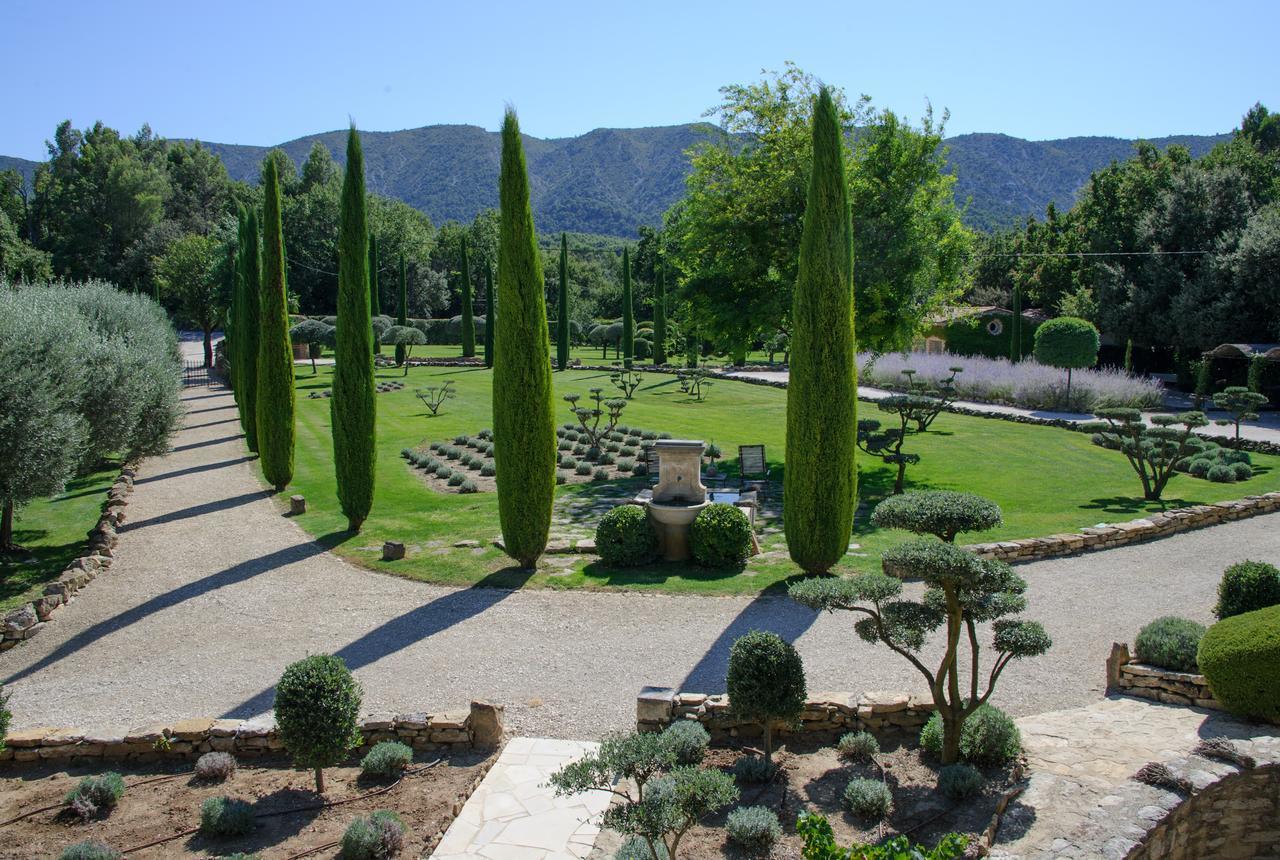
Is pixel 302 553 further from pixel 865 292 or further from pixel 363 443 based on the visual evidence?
pixel 865 292

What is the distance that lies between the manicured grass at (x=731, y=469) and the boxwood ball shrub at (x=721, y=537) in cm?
25

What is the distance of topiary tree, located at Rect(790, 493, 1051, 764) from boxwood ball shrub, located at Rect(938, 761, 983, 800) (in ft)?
1.21

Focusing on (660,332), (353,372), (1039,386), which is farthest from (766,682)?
(660,332)

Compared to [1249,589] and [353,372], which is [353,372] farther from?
[1249,589]

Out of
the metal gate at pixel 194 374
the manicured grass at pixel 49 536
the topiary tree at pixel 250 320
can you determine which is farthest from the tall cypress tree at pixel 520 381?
the metal gate at pixel 194 374

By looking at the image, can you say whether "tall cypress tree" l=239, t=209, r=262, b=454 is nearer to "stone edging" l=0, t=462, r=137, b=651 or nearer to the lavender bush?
"stone edging" l=0, t=462, r=137, b=651

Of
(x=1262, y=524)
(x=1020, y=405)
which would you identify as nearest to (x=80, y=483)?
(x=1262, y=524)

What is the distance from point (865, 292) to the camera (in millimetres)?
19828

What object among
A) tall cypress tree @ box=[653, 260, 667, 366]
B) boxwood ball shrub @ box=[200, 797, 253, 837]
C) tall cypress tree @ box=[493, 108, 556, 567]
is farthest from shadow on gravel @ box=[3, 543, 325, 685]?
tall cypress tree @ box=[653, 260, 667, 366]

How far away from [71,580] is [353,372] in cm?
567

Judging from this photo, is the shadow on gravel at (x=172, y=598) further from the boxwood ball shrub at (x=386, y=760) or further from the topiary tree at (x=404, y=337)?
the topiary tree at (x=404, y=337)

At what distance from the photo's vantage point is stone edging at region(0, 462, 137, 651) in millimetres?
11117

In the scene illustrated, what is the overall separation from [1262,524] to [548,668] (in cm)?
1414

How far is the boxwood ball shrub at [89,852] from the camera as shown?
602cm
